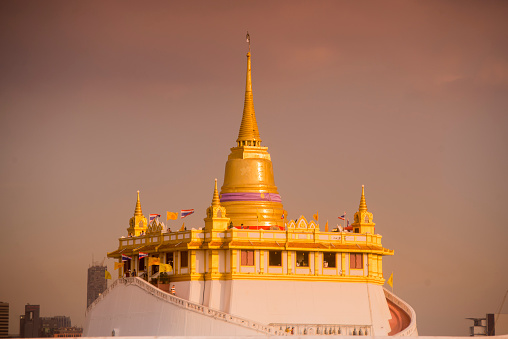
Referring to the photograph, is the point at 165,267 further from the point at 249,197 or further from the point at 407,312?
the point at 407,312

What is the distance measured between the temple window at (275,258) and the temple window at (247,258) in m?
1.66

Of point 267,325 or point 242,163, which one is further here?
point 242,163

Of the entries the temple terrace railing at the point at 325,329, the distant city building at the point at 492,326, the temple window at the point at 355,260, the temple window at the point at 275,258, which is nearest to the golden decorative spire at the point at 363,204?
the temple window at the point at 355,260

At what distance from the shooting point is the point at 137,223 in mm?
127625

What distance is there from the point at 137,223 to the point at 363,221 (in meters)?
22.6

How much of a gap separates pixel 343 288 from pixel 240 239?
9.90 m

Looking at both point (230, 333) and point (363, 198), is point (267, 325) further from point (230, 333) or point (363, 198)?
point (363, 198)

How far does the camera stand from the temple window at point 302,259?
115 metres

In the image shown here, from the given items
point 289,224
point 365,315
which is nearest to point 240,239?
point 289,224

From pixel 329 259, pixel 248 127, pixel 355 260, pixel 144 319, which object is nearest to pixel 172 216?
pixel 144 319

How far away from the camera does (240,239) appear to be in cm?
11269

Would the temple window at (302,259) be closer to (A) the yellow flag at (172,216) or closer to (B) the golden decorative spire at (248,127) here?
(A) the yellow flag at (172,216)

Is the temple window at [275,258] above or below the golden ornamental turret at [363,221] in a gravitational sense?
below

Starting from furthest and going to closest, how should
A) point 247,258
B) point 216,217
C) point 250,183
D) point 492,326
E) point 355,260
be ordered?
point 492,326 < point 250,183 < point 355,260 < point 216,217 < point 247,258
